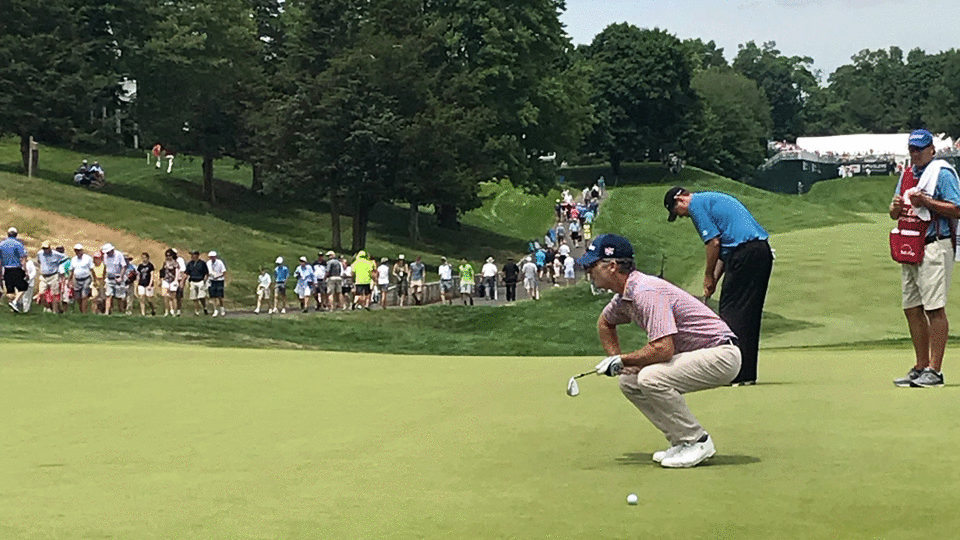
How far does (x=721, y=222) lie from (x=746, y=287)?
60 cm

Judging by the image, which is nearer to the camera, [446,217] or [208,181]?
[208,181]

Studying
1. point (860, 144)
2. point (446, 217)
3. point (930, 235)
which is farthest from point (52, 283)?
point (860, 144)

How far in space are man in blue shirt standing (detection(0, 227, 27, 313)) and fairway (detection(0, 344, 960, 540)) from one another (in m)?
15.8

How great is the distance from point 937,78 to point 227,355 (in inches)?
7683

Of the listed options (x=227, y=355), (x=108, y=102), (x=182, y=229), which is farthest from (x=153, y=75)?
(x=227, y=355)

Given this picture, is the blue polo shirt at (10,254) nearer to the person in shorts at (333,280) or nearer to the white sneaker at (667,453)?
the person in shorts at (333,280)

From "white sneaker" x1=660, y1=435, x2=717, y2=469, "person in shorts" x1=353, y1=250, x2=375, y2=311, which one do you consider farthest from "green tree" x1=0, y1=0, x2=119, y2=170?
"white sneaker" x1=660, y1=435, x2=717, y2=469

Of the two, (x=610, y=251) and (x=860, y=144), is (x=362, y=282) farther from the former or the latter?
(x=860, y=144)

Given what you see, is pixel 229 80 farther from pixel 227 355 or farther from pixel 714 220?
pixel 714 220

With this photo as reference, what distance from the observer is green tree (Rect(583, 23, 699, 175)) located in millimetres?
114562

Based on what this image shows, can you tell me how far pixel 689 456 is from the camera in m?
8.13

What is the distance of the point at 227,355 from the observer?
715 inches

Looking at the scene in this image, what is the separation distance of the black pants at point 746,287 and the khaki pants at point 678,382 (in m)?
3.66

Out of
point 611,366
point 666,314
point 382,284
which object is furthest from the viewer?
point 382,284
